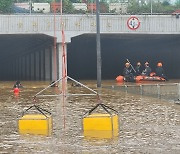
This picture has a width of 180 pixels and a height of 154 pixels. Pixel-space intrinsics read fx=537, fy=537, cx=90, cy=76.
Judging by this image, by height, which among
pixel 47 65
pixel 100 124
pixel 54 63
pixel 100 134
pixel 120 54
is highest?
pixel 100 124

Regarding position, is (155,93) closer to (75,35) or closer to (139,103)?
(139,103)

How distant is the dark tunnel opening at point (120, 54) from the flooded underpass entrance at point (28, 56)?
10.7 feet

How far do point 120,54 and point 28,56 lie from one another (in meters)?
14.9

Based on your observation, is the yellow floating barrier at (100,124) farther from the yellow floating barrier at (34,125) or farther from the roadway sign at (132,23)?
the roadway sign at (132,23)

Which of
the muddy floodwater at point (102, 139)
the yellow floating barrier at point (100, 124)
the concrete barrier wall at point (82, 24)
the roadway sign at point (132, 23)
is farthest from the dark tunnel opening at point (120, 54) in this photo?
the yellow floating barrier at point (100, 124)

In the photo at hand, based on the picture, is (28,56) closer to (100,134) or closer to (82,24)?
(82,24)

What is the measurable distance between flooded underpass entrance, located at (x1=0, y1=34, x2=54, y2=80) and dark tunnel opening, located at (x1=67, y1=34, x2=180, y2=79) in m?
3.27

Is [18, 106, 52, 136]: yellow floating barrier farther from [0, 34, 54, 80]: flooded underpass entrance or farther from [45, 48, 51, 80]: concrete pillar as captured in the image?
[45, 48, 51, 80]: concrete pillar

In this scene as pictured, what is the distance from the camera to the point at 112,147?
1105cm

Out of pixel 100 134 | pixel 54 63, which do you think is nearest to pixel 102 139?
pixel 100 134

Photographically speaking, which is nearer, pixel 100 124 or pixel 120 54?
pixel 100 124

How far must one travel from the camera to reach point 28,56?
247 feet

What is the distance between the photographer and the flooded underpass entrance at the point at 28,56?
50.9 metres

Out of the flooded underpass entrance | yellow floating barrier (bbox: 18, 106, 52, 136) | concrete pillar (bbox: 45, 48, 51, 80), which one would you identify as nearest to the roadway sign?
the flooded underpass entrance
